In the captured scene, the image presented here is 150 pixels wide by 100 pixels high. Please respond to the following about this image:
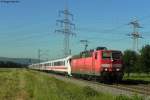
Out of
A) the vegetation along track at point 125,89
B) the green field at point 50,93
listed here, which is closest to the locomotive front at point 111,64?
the vegetation along track at point 125,89

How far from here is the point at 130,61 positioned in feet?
288

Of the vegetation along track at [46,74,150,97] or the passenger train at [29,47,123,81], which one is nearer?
the vegetation along track at [46,74,150,97]

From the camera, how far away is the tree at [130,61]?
3352 inches

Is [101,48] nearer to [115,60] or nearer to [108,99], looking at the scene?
[115,60]

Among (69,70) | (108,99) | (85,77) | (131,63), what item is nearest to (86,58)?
(85,77)

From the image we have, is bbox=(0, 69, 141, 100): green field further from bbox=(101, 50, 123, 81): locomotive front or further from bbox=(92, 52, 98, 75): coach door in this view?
bbox=(92, 52, 98, 75): coach door

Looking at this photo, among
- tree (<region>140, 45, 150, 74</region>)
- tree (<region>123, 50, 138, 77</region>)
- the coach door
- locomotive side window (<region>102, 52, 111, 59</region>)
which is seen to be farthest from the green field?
tree (<region>123, 50, 138, 77</region>)

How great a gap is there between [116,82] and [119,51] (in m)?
→ 3.55

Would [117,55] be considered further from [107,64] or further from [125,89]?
[125,89]

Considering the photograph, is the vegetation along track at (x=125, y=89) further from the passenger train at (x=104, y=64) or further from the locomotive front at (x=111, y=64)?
the passenger train at (x=104, y=64)

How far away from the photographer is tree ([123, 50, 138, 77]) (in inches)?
3352

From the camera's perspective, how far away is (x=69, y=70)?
222 ft

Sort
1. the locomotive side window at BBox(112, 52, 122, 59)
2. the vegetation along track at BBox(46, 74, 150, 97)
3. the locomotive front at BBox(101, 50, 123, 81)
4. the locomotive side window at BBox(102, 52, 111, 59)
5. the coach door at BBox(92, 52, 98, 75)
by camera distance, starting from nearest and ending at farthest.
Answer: the vegetation along track at BBox(46, 74, 150, 97), the locomotive front at BBox(101, 50, 123, 81), the locomotive side window at BBox(112, 52, 122, 59), the locomotive side window at BBox(102, 52, 111, 59), the coach door at BBox(92, 52, 98, 75)

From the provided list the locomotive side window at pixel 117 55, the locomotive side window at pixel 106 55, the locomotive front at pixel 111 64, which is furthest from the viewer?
the locomotive side window at pixel 106 55
